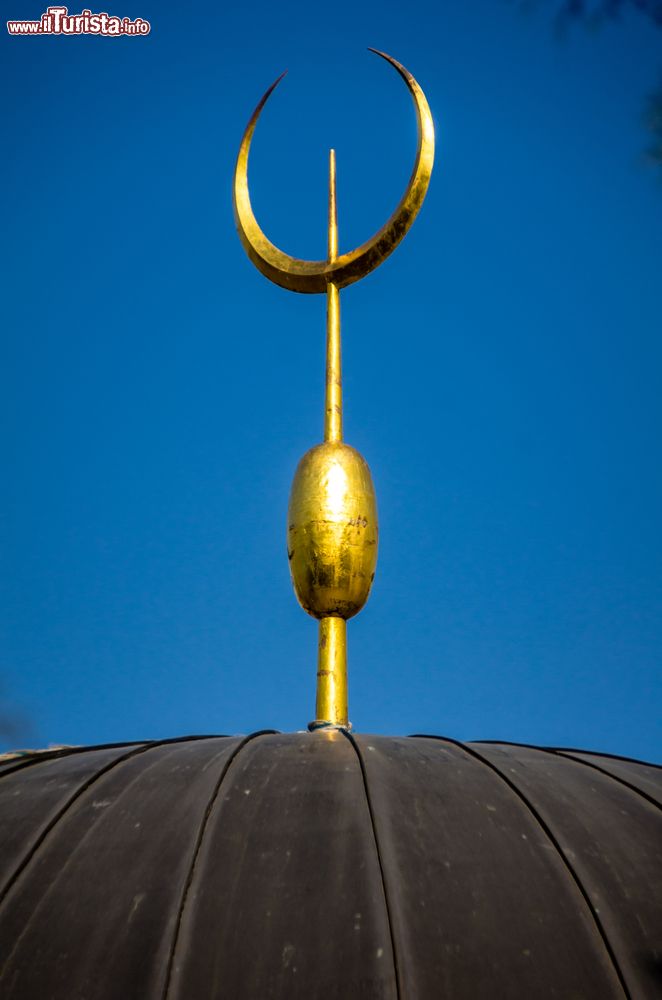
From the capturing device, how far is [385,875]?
6.02 meters

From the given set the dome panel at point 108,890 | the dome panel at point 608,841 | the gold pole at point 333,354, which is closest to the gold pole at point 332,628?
the gold pole at point 333,354

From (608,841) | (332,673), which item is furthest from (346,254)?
(608,841)

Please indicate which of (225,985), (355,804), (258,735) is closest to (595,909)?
(355,804)

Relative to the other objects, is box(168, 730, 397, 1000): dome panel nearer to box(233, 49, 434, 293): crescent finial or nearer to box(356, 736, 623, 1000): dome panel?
box(356, 736, 623, 1000): dome panel

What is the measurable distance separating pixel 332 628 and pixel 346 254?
440cm

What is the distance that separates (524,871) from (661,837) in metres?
1.23

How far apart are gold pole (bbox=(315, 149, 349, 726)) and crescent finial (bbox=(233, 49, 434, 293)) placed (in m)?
0.19

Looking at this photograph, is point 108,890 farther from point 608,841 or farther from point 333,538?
point 333,538

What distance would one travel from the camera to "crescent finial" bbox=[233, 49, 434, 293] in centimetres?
1145

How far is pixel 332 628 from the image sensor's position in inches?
395

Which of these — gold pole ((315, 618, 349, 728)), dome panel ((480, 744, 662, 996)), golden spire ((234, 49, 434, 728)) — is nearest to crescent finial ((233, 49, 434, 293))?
golden spire ((234, 49, 434, 728))

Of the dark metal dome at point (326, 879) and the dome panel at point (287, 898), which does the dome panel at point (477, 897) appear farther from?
the dome panel at point (287, 898)

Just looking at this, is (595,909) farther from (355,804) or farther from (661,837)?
(355,804)

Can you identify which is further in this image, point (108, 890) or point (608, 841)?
point (608, 841)
